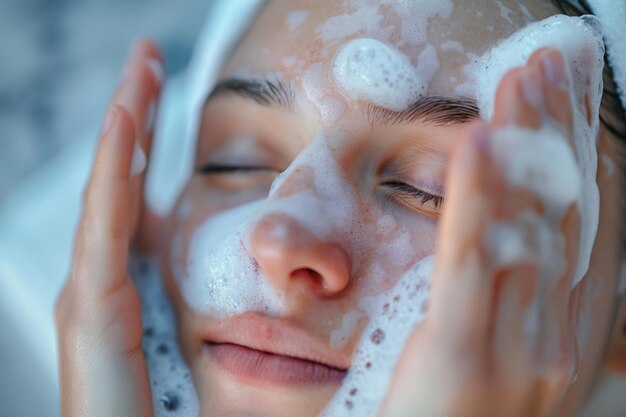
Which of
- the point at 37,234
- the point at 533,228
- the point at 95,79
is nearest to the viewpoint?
the point at 533,228

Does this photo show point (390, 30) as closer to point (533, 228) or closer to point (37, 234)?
point (533, 228)

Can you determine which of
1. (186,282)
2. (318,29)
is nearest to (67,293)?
(186,282)

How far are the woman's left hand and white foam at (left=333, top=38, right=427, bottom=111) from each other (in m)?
0.19

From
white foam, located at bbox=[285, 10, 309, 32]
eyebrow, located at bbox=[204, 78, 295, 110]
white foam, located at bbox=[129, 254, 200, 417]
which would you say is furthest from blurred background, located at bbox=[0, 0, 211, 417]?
white foam, located at bbox=[285, 10, 309, 32]

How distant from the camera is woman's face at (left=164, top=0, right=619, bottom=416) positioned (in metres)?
0.93

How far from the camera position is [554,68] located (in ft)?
2.76

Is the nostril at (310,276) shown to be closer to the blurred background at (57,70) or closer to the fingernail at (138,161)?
the fingernail at (138,161)

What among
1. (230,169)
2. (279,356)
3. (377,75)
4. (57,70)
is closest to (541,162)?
(377,75)

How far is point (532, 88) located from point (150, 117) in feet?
2.50

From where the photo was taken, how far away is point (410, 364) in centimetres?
83

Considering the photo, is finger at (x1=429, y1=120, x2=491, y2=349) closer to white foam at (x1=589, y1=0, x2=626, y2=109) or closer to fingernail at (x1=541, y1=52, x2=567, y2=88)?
fingernail at (x1=541, y1=52, x2=567, y2=88)

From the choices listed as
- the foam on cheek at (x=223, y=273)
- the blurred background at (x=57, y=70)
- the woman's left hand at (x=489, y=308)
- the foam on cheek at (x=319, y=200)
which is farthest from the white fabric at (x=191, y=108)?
the woman's left hand at (x=489, y=308)

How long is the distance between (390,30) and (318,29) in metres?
0.12

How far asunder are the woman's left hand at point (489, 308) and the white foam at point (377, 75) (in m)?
0.19
